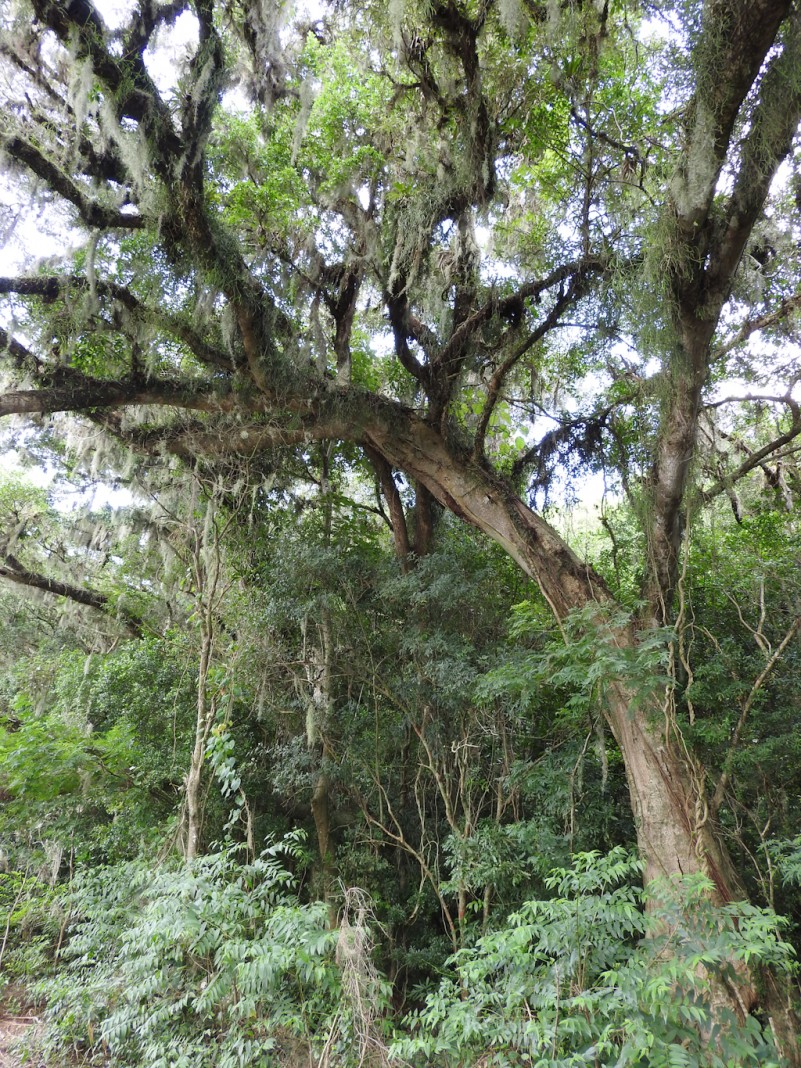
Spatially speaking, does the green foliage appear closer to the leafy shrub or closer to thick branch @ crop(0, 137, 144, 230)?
the leafy shrub

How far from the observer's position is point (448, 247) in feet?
19.1

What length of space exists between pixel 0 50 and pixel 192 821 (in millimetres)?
5279

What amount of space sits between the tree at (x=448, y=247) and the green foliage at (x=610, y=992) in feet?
2.96

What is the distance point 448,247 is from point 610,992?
5.61m

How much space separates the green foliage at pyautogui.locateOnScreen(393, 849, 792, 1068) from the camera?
246 centimetres

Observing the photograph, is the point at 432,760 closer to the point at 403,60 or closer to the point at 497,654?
the point at 497,654

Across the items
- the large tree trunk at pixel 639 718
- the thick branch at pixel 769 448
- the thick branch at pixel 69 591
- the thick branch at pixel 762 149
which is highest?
the thick branch at pixel 762 149

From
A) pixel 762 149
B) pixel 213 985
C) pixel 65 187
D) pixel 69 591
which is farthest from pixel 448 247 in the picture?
pixel 69 591

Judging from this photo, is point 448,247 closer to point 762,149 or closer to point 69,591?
point 762,149

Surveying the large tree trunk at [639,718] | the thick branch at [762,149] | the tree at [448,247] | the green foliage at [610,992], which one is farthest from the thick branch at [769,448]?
the green foliage at [610,992]

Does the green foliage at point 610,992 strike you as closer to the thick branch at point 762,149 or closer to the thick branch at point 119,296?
the thick branch at point 762,149

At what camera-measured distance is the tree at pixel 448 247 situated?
4.02 metres

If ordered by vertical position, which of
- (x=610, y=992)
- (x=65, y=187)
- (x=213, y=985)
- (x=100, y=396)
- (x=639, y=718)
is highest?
(x=65, y=187)

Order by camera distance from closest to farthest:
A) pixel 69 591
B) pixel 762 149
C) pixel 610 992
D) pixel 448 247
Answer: pixel 610 992 < pixel 762 149 < pixel 448 247 < pixel 69 591
